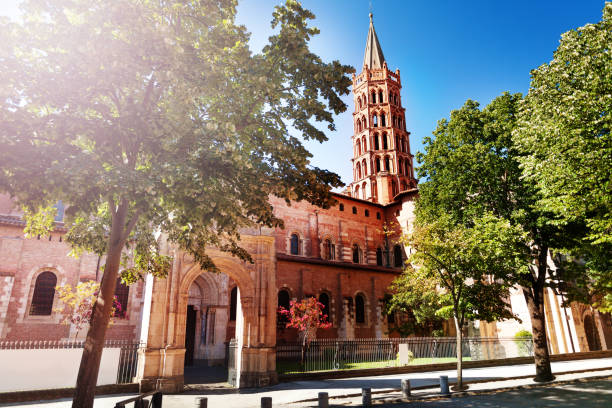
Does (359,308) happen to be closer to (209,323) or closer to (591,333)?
(209,323)

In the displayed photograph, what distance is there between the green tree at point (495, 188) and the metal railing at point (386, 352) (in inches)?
258

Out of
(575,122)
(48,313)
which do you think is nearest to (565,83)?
(575,122)

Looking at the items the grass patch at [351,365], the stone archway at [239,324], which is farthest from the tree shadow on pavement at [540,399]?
the grass patch at [351,365]

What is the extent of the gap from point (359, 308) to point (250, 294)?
59.2 ft

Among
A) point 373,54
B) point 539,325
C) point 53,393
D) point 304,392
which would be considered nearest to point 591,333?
point 539,325

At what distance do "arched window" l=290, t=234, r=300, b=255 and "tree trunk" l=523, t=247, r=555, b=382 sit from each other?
19711mm

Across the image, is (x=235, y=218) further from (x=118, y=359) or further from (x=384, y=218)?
(x=384, y=218)

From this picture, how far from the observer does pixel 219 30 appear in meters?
8.57

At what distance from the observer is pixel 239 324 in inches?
571

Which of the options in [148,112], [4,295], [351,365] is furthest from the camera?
[4,295]

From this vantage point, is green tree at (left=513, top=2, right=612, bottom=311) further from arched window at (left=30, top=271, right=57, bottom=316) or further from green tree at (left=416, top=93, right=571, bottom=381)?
arched window at (left=30, top=271, right=57, bottom=316)

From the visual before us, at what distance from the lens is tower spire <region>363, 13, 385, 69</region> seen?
5681 cm

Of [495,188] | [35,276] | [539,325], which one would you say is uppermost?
[495,188]

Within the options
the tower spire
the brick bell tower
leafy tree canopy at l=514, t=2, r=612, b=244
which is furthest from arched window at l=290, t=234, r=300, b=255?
the tower spire
